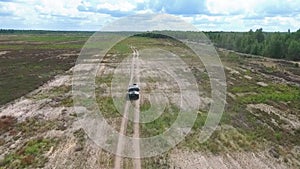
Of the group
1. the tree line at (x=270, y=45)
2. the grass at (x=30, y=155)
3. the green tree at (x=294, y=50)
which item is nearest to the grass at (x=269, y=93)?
the grass at (x=30, y=155)

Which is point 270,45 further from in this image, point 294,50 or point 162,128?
point 162,128

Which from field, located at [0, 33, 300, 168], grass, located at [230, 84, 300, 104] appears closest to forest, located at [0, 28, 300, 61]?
→ field, located at [0, 33, 300, 168]

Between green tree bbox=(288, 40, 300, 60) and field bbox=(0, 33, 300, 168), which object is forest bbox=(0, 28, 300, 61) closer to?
green tree bbox=(288, 40, 300, 60)

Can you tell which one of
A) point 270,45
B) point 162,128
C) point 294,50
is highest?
point 270,45

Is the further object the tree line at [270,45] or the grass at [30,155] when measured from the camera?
the tree line at [270,45]

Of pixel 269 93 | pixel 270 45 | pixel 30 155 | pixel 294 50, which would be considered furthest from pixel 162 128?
pixel 270 45

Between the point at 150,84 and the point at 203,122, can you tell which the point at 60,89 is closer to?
the point at 150,84

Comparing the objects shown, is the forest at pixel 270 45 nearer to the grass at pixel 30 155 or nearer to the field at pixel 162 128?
the field at pixel 162 128

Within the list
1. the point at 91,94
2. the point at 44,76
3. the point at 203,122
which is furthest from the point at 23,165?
the point at 44,76
